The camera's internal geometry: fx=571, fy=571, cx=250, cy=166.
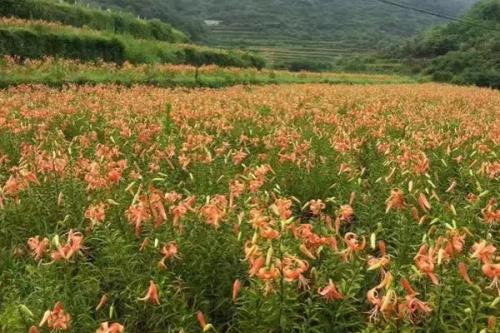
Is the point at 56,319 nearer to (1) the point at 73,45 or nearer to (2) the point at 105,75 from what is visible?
→ (2) the point at 105,75

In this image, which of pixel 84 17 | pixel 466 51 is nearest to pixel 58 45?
pixel 84 17

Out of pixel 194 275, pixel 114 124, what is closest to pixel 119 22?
pixel 114 124

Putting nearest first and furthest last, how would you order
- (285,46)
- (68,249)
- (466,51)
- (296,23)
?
(68,249)
(466,51)
(285,46)
(296,23)

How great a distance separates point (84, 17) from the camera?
101 feet

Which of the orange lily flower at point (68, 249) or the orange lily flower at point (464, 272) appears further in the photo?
the orange lily flower at point (68, 249)

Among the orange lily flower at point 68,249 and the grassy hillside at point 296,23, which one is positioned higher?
the orange lily flower at point 68,249

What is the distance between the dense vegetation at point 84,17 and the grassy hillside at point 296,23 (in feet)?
109

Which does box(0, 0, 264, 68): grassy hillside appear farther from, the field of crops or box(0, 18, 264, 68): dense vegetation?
the field of crops

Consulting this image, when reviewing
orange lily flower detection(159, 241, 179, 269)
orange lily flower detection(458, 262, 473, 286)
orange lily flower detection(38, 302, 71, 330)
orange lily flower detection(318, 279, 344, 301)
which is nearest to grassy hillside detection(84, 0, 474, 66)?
orange lily flower detection(159, 241, 179, 269)

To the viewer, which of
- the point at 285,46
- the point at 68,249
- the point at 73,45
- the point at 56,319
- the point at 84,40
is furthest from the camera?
the point at 285,46

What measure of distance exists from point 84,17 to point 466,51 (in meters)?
A: 41.7

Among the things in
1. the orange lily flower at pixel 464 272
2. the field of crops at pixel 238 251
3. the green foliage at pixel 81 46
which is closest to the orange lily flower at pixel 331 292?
the field of crops at pixel 238 251

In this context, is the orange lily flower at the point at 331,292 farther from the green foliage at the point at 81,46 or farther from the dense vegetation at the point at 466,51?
the dense vegetation at the point at 466,51

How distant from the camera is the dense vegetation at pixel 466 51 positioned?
152 feet
